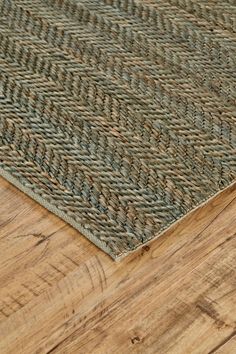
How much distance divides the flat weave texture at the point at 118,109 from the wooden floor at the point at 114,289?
0.10ft

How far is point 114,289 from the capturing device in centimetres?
122

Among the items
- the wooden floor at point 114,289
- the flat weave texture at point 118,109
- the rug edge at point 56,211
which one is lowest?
the wooden floor at point 114,289

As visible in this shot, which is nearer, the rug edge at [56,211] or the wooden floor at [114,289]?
the wooden floor at [114,289]

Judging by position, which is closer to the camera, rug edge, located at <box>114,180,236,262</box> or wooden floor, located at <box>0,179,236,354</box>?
wooden floor, located at <box>0,179,236,354</box>

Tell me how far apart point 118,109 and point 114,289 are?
419mm

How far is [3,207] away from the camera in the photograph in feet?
4.44

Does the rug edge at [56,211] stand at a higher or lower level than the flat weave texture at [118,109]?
lower

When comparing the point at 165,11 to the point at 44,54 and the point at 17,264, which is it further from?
the point at 17,264

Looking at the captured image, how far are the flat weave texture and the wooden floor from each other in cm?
3

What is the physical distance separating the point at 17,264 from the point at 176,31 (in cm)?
70

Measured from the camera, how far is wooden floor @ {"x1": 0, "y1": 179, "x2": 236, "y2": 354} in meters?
1.16

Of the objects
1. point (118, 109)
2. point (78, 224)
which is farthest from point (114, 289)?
point (118, 109)

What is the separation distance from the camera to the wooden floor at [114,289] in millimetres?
1158

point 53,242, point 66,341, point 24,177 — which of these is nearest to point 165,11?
point 24,177
